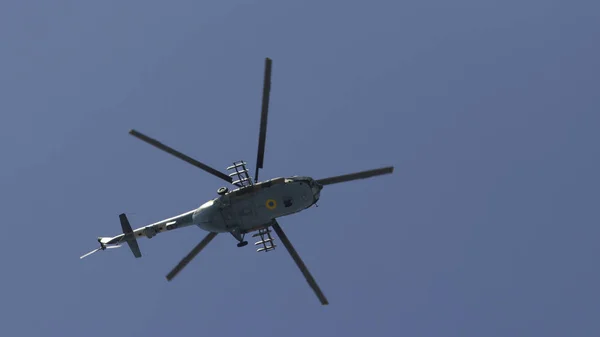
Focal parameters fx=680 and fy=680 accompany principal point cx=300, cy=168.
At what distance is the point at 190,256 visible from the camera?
3872 centimetres

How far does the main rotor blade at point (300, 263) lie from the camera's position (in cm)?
3777

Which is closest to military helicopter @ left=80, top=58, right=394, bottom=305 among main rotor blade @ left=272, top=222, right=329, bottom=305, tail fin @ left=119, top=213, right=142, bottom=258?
main rotor blade @ left=272, top=222, right=329, bottom=305

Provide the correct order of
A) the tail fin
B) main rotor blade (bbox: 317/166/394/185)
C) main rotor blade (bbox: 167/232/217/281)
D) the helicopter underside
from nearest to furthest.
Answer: main rotor blade (bbox: 317/166/394/185) → the helicopter underside → main rotor blade (bbox: 167/232/217/281) → the tail fin

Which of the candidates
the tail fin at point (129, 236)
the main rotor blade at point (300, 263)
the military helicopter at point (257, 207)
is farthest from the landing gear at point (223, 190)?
the tail fin at point (129, 236)

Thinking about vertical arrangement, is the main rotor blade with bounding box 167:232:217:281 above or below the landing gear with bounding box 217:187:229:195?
below

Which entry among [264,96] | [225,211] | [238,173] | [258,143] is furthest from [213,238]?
[264,96]

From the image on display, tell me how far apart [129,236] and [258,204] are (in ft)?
31.5

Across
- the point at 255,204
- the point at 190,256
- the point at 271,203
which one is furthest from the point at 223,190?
the point at 190,256

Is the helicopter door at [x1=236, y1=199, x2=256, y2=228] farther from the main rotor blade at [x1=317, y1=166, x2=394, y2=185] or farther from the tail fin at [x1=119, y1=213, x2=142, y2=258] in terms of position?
the tail fin at [x1=119, y1=213, x2=142, y2=258]

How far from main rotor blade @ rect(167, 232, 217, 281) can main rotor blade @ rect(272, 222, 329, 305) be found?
374cm

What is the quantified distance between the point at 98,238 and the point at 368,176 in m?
19.0

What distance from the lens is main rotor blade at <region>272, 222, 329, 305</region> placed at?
37.8 m

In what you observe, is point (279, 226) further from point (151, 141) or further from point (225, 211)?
point (151, 141)

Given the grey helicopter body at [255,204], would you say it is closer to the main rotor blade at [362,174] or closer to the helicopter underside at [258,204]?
the helicopter underside at [258,204]
